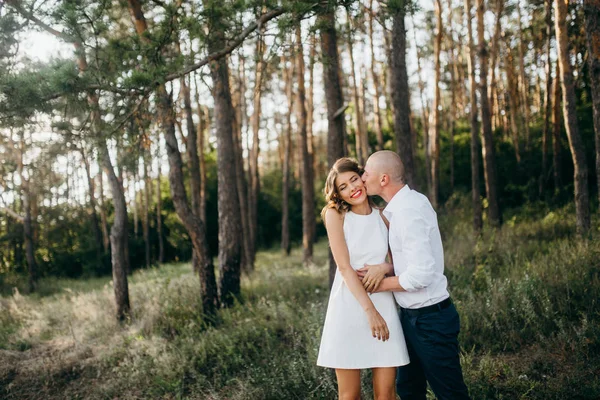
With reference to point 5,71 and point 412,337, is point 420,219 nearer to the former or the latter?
A: point 412,337

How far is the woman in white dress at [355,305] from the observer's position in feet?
9.28

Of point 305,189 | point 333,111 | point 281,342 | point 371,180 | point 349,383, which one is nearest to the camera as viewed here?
point 349,383

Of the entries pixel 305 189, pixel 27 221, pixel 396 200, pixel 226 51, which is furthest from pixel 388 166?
pixel 27 221

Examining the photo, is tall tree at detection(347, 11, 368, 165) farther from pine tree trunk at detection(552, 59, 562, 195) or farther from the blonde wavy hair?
the blonde wavy hair

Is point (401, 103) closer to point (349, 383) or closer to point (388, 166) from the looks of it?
point (388, 166)

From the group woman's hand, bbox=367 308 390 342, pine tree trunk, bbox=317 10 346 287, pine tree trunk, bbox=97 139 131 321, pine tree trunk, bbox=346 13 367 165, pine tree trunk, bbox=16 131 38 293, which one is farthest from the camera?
pine tree trunk, bbox=346 13 367 165

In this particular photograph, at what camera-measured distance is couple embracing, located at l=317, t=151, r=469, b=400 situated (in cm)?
276

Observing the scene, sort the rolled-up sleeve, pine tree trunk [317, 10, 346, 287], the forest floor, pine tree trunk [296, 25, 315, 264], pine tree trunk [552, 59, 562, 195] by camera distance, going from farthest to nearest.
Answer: pine tree trunk [296, 25, 315, 264]
pine tree trunk [552, 59, 562, 195]
pine tree trunk [317, 10, 346, 287]
the forest floor
the rolled-up sleeve

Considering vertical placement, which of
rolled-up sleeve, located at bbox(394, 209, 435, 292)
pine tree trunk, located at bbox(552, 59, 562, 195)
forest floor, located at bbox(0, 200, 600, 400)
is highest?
pine tree trunk, located at bbox(552, 59, 562, 195)

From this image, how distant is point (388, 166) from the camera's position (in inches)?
117

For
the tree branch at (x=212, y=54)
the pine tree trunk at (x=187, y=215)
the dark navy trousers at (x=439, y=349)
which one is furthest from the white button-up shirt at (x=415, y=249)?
the pine tree trunk at (x=187, y=215)

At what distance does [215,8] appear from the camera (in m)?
4.71

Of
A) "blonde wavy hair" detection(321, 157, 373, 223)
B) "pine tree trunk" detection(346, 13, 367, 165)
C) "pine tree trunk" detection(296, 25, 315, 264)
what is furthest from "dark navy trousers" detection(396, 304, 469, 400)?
"pine tree trunk" detection(346, 13, 367, 165)

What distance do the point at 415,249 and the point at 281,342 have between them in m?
3.64
